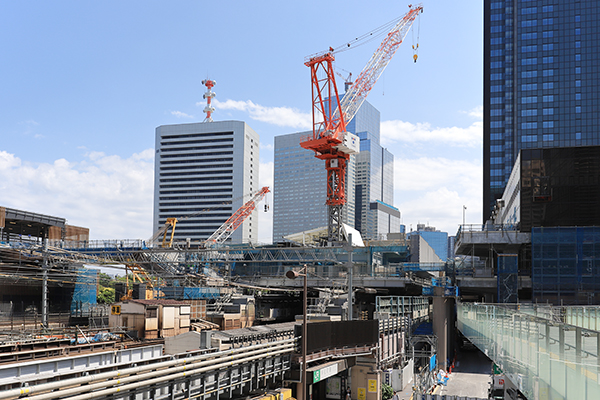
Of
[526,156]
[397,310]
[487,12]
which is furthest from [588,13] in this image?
[397,310]

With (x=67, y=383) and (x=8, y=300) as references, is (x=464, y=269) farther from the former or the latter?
(x=67, y=383)

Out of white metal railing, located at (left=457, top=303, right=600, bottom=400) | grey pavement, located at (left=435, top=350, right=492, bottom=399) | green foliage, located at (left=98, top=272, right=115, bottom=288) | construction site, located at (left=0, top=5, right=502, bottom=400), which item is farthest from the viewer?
green foliage, located at (left=98, top=272, right=115, bottom=288)

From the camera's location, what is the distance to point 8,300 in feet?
178

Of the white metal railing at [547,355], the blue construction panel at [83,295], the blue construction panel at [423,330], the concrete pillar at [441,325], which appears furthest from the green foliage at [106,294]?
the white metal railing at [547,355]

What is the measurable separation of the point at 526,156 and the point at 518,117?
83.9 metres

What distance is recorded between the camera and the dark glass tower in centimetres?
13212

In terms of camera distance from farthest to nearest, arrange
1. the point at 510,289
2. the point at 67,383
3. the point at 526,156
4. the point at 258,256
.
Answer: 1. the point at 258,256
2. the point at 526,156
3. the point at 510,289
4. the point at 67,383

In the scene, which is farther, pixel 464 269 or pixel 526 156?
pixel 464 269

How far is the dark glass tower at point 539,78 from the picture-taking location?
132 m

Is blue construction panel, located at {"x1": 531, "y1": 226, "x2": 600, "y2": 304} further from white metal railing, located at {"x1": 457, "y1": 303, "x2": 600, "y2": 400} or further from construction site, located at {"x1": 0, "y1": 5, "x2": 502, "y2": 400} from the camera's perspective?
white metal railing, located at {"x1": 457, "y1": 303, "x2": 600, "y2": 400}

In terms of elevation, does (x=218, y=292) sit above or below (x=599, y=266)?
below

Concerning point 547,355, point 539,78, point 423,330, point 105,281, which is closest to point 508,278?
point 423,330

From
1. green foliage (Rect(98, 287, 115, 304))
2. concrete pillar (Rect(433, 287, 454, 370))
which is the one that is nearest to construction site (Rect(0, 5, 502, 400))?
concrete pillar (Rect(433, 287, 454, 370))

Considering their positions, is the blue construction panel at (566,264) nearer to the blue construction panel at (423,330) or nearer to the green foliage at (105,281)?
the blue construction panel at (423,330)
